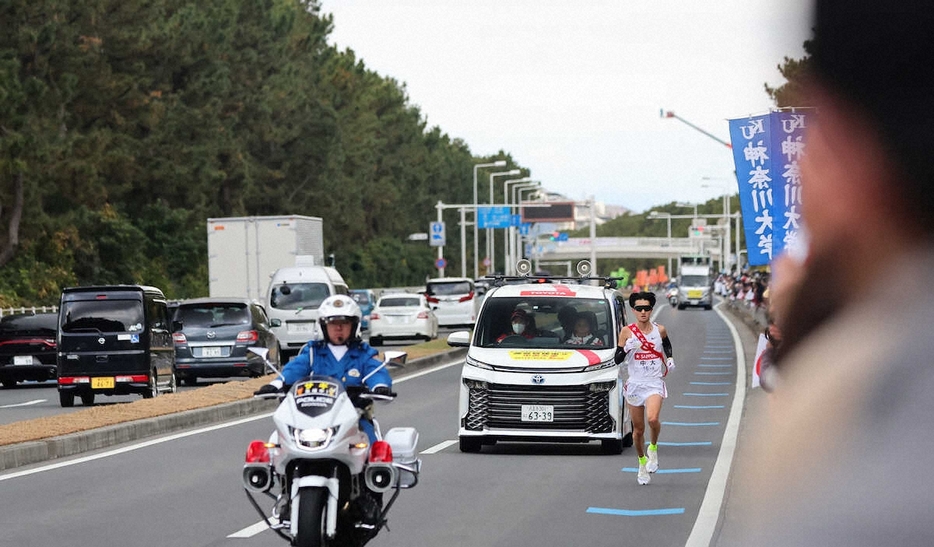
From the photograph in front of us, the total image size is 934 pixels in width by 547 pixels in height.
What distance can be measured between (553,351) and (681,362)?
2074 centimetres

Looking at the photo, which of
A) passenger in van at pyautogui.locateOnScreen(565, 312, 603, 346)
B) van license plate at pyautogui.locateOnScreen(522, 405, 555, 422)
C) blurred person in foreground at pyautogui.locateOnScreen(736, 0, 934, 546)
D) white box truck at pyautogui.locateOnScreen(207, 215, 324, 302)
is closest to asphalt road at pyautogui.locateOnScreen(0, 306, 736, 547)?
van license plate at pyautogui.locateOnScreen(522, 405, 555, 422)

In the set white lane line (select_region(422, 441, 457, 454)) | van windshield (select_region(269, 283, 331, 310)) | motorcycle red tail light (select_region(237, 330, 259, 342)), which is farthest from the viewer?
van windshield (select_region(269, 283, 331, 310))

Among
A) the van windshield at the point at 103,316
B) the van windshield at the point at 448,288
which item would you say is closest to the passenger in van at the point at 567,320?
the van windshield at the point at 103,316

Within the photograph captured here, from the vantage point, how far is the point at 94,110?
5753 centimetres

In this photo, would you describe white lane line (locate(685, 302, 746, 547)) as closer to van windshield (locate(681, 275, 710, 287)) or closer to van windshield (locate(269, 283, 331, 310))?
van windshield (locate(269, 283, 331, 310))

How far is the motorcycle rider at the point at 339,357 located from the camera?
341 inches

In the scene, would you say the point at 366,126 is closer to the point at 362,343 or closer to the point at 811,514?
the point at 362,343

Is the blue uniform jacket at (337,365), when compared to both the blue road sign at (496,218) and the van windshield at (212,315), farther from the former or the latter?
the blue road sign at (496,218)

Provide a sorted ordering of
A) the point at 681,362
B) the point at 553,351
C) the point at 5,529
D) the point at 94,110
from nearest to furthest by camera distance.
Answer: the point at 5,529
the point at 553,351
the point at 681,362
the point at 94,110

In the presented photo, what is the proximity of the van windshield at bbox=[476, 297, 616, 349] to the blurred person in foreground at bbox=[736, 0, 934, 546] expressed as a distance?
52.4ft

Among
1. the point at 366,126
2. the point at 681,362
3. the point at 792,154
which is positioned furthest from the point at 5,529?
the point at 366,126

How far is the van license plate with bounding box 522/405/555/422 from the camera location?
17203 millimetres

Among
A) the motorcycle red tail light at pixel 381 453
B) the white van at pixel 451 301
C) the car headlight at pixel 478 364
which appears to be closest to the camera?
the motorcycle red tail light at pixel 381 453

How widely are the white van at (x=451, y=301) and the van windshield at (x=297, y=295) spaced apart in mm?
15466
